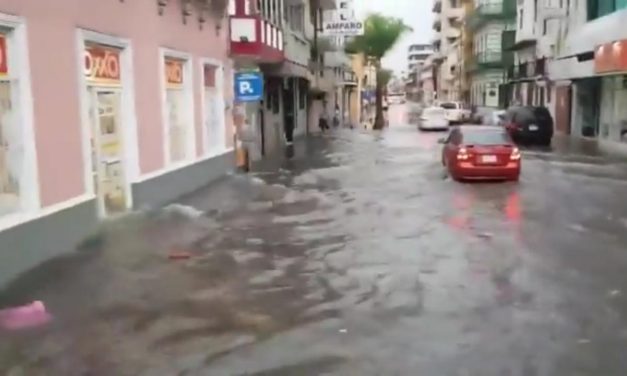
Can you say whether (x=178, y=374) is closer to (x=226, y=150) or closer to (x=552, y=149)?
(x=226, y=150)

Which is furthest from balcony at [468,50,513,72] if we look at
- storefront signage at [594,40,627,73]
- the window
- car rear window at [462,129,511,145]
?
the window

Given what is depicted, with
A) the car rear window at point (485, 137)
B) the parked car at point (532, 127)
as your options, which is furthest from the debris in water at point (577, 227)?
the parked car at point (532, 127)

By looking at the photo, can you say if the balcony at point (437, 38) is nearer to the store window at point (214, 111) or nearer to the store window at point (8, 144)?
the store window at point (214, 111)

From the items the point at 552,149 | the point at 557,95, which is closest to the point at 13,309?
the point at 552,149

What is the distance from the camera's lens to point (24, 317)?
8008mm

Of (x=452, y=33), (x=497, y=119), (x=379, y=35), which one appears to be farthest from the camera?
(x=452, y=33)

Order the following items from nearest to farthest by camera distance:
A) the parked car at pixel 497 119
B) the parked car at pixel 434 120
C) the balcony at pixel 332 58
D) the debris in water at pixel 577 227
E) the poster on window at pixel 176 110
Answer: the debris in water at pixel 577 227 → the poster on window at pixel 176 110 → the parked car at pixel 497 119 → the parked car at pixel 434 120 → the balcony at pixel 332 58

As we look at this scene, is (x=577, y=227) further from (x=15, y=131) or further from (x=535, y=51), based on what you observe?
(x=535, y=51)

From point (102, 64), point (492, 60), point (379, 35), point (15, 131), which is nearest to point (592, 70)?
point (102, 64)

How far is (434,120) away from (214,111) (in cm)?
3408

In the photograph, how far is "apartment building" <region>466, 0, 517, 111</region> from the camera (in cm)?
7238

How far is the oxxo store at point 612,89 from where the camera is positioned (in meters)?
27.9

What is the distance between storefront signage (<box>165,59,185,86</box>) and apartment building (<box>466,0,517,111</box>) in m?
55.1

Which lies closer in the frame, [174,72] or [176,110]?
[174,72]
